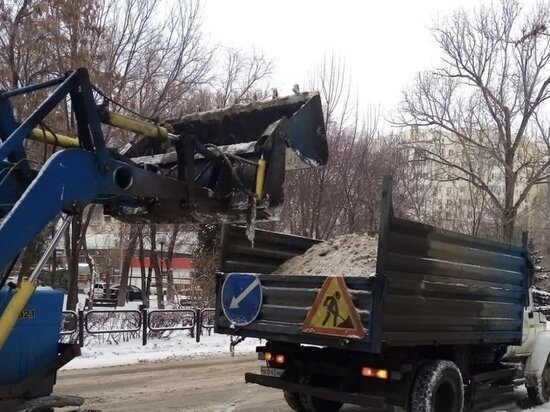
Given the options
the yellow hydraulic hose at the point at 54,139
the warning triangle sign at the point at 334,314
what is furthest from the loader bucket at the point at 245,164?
the warning triangle sign at the point at 334,314

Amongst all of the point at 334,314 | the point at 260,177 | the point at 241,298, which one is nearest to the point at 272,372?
the point at 241,298

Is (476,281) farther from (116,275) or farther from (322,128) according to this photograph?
(116,275)

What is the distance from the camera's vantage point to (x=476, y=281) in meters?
7.45

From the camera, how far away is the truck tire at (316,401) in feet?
24.0

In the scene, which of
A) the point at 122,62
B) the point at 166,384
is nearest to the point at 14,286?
the point at 166,384

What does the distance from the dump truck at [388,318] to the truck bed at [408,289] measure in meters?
0.01

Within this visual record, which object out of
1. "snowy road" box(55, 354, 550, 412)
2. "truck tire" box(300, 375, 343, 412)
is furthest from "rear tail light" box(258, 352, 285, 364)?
"snowy road" box(55, 354, 550, 412)

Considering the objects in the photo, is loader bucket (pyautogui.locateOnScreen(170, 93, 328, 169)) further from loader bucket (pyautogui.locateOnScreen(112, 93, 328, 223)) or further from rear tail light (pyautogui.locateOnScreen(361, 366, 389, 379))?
rear tail light (pyautogui.locateOnScreen(361, 366, 389, 379))

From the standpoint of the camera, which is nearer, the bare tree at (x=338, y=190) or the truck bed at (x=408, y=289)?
the truck bed at (x=408, y=289)

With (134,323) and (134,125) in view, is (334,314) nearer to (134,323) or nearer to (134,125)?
(134,125)

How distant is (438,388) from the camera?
691 cm

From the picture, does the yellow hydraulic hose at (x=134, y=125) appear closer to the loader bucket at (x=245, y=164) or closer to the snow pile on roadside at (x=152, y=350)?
the loader bucket at (x=245, y=164)

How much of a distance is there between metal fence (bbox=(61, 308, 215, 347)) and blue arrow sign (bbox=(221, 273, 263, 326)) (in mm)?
7065

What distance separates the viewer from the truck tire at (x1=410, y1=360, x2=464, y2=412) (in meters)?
6.59
